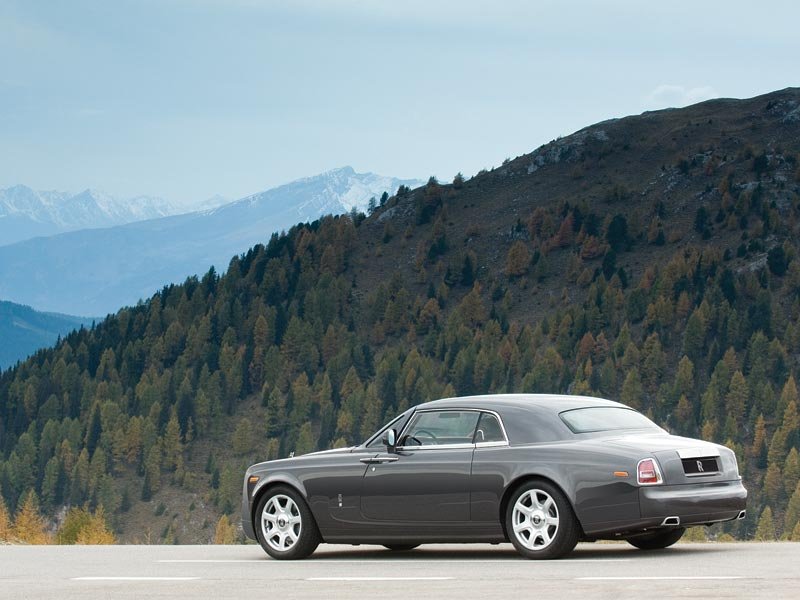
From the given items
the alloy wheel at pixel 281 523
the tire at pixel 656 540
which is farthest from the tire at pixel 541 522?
the alloy wheel at pixel 281 523

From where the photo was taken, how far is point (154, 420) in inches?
7864

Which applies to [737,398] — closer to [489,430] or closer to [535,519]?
[489,430]

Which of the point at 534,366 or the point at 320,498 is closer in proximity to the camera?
the point at 320,498

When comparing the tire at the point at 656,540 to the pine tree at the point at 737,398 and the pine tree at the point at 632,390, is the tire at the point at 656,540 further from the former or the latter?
the pine tree at the point at 632,390

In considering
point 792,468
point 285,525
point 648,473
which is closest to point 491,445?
point 648,473

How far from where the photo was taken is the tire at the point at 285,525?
15711 mm

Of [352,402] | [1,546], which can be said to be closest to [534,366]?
[352,402]

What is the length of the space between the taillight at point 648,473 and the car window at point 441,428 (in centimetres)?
198

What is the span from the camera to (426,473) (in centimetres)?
1477

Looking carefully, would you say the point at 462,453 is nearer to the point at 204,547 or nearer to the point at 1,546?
the point at 204,547

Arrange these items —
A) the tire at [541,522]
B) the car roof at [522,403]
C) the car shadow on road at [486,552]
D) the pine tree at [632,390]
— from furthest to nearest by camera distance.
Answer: the pine tree at [632,390]
the car roof at [522,403]
the car shadow on road at [486,552]
the tire at [541,522]

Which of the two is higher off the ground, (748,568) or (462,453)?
(462,453)

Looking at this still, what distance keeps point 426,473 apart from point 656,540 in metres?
2.62

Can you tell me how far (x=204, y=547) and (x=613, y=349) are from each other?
16738 centimetres
